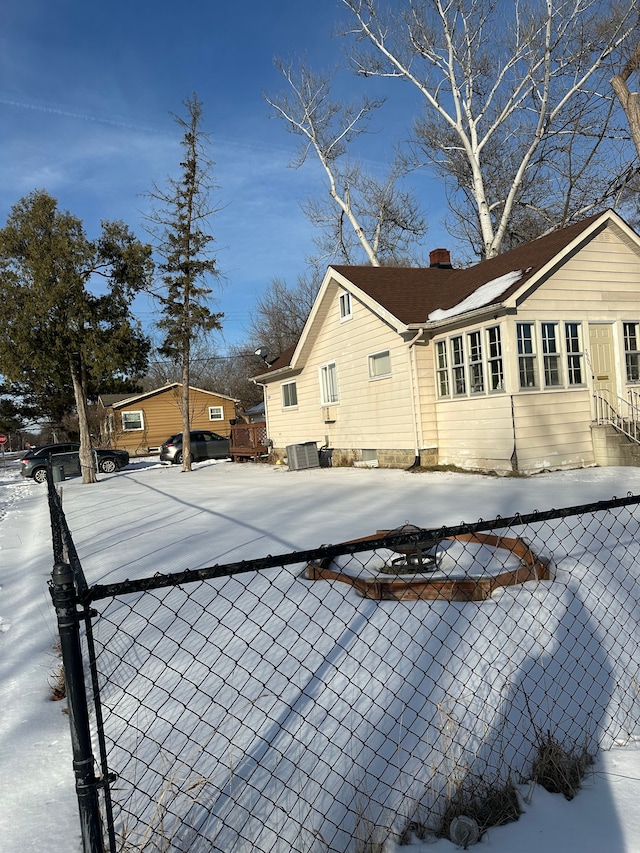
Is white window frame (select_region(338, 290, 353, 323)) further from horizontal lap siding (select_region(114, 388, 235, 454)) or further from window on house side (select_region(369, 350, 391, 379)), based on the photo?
horizontal lap siding (select_region(114, 388, 235, 454))

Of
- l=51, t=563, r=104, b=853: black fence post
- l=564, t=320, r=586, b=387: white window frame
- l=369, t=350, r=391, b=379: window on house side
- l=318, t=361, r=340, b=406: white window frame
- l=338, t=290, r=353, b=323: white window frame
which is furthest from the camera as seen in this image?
l=318, t=361, r=340, b=406: white window frame

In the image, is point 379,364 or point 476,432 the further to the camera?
point 379,364

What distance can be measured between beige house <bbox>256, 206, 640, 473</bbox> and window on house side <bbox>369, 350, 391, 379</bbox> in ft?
0.13

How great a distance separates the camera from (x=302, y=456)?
19562mm

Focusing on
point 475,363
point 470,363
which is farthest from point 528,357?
point 470,363

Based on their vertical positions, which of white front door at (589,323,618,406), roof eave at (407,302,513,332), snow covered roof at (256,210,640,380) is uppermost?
snow covered roof at (256,210,640,380)

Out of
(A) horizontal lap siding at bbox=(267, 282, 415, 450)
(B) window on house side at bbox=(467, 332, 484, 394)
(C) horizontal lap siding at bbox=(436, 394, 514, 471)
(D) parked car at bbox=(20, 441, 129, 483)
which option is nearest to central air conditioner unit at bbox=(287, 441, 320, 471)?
(A) horizontal lap siding at bbox=(267, 282, 415, 450)

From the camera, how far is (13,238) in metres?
19.6

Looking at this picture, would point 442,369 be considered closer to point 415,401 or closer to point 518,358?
point 415,401

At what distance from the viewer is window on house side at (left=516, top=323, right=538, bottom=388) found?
1290cm

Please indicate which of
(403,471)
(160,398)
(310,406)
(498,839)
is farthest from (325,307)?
(160,398)

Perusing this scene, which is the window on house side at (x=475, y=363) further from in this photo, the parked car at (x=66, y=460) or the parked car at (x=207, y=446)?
the parked car at (x=207, y=446)

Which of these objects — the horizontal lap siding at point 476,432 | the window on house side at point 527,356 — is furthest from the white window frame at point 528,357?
the horizontal lap siding at point 476,432

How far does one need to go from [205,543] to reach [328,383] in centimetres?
1266
